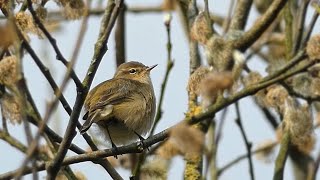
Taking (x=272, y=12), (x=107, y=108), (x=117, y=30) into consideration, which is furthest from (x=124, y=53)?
(x=272, y=12)

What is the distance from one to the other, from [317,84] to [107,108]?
4.73ft

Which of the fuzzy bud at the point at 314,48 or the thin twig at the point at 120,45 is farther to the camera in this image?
the thin twig at the point at 120,45

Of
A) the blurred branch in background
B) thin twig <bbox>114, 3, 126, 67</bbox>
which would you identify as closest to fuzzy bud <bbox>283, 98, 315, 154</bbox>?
the blurred branch in background

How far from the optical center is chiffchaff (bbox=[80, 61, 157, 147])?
526 centimetres

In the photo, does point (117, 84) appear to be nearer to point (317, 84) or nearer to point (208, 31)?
point (208, 31)

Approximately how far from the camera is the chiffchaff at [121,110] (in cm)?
526

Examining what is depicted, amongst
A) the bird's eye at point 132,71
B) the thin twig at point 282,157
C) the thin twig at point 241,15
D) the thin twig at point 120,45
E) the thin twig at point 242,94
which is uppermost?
the bird's eye at point 132,71

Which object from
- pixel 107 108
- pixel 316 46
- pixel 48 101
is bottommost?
pixel 48 101

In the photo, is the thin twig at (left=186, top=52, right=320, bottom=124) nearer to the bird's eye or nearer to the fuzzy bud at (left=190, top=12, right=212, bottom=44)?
the fuzzy bud at (left=190, top=12, right=212, bottom=44)

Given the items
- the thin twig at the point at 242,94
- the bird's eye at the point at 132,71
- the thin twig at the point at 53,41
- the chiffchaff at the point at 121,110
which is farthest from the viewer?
the bird's eye at the point at 132,71

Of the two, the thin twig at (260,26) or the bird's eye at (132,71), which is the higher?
the bird's eye at (132,71)

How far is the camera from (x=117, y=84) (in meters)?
5.79

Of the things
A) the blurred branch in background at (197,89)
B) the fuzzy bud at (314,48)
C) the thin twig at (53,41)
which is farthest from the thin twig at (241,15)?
the thin twig at (53,41)

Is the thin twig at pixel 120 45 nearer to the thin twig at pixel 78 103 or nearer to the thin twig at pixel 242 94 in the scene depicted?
the thin twig at pixel 242 94
